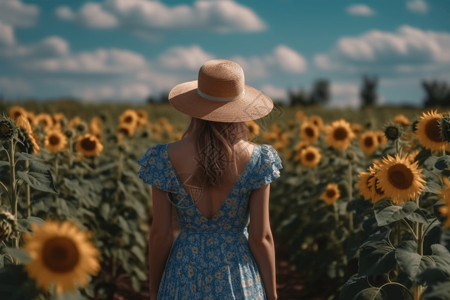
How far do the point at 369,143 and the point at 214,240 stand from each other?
3723 mm

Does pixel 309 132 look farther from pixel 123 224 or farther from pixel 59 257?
pixel 59 257

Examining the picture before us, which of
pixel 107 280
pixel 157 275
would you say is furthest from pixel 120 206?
pixel 157 275

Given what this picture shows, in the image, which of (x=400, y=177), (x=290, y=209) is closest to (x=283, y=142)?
(x=290, y=209)

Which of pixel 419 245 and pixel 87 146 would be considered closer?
pixel 419 245

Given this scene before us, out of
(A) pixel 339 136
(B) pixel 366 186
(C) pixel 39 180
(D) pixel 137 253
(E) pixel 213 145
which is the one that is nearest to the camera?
(E) pixel 213 145

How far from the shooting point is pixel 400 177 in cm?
292

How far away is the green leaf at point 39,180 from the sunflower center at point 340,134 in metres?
3.68

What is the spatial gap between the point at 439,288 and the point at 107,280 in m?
4.06

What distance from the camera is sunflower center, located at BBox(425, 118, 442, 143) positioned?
11.2 ft

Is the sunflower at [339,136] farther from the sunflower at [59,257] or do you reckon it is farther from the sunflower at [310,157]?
the sunflower at [59,257]

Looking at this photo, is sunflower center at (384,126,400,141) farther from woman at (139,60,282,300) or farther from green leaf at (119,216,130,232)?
green leaf at (119,216,130,232)

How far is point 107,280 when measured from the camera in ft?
17.6

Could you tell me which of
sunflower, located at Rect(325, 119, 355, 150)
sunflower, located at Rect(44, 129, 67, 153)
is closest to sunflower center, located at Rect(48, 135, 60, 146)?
sunflower, located at Rect(44, 129, 67, 153)

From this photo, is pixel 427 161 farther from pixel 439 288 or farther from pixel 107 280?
pixel 107 280
